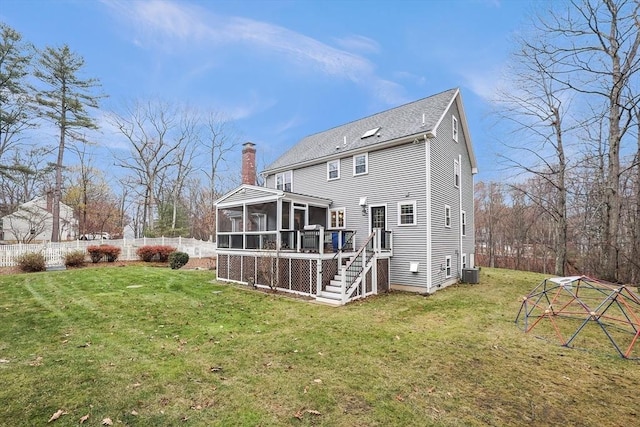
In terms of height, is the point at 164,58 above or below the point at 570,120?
above

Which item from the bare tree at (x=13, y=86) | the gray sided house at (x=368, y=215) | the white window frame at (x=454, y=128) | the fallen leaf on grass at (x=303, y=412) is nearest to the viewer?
the fallen leaf on grass at (x=303, y=412)

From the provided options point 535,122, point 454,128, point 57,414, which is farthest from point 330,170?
point 535,122

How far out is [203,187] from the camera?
119ft

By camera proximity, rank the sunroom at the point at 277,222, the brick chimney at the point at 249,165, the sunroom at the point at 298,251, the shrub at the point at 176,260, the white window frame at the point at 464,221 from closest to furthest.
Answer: the sunroom at the point at 298,251
the sunroom at the point at 277,222
the white window frame at the point at 464,221
the brick chimney at the point at 249,165
the shrub at the point at 176,260

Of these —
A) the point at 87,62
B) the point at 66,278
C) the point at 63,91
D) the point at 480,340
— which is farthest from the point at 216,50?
the point at 480,340

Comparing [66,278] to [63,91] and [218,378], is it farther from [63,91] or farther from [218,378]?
[63,91]

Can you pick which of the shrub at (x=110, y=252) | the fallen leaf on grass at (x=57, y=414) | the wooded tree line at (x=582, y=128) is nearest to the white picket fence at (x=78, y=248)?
the shrub at (x=110, y=252)

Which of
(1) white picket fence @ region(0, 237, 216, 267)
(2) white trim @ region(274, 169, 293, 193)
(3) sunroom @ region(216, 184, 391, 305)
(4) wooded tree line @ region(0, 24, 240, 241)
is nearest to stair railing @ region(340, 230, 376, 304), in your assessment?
(3) sunroom @ region(216, 184, 391, 305)

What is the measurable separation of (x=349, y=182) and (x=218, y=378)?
1042cm

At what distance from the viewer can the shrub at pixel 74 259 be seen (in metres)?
15.8

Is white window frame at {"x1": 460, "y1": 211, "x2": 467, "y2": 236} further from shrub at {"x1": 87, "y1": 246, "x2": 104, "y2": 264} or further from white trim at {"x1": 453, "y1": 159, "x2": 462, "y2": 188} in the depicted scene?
shrub at {"x1": 87, "y1": 246, "x2": 104, "y2": 264}

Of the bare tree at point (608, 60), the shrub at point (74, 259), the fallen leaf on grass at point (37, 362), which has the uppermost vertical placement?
the bare tree at point (608, 60)

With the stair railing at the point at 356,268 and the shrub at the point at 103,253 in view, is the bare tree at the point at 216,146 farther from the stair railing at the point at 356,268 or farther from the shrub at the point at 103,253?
the stair railing at the point at 356,268

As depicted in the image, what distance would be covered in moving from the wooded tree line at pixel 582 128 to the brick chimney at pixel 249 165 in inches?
602
